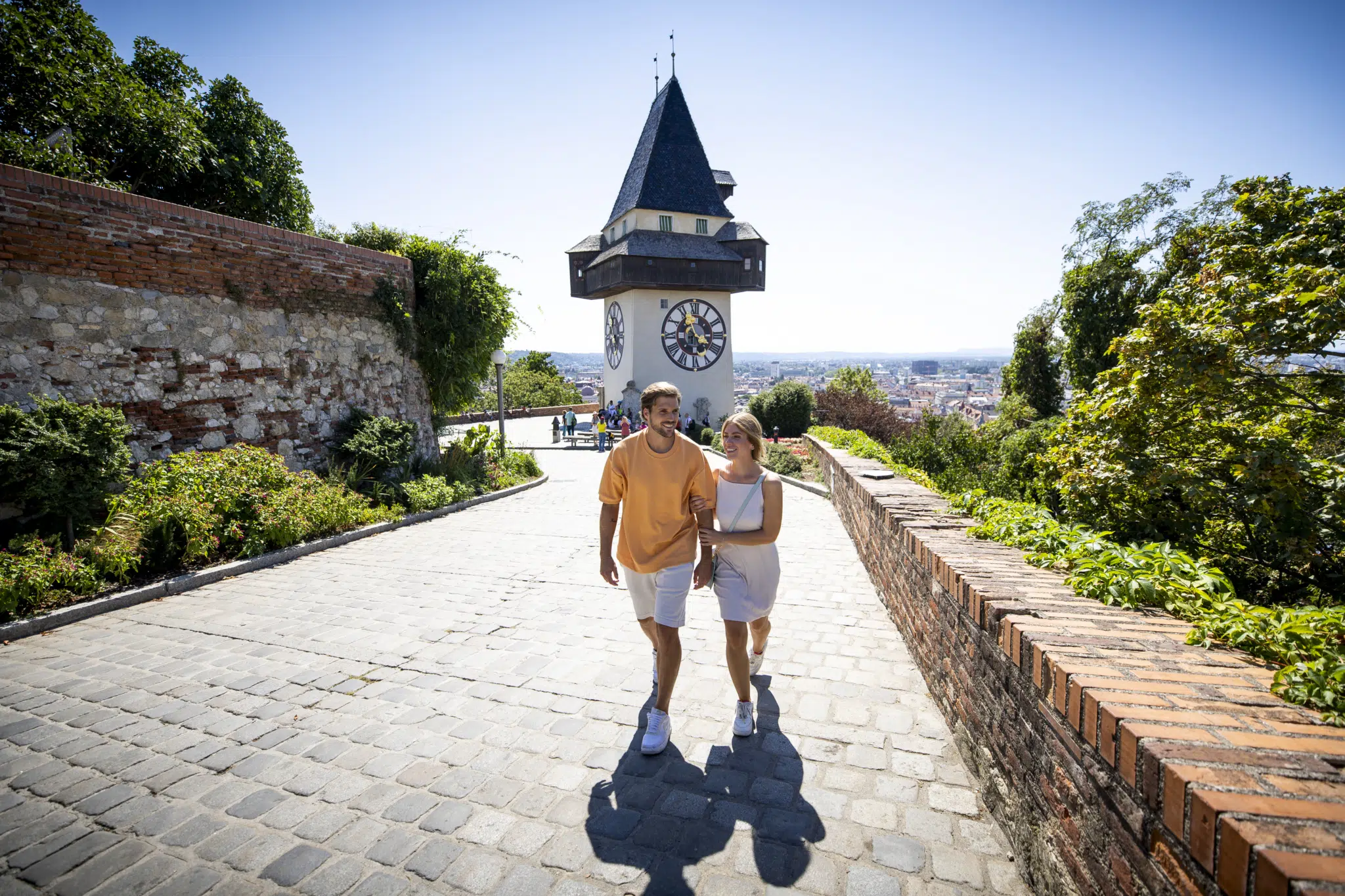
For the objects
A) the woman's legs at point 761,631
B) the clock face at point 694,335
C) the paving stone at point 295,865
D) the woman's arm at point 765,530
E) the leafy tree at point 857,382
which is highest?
the clock face at point 694,335

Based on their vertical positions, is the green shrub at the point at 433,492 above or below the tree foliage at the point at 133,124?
below

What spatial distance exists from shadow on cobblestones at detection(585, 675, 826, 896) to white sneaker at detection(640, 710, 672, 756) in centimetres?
4

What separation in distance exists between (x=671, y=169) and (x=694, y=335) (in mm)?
7948

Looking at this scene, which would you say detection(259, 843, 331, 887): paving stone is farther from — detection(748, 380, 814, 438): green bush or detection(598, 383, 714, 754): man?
detection(748, 380, 814, 438): green bush

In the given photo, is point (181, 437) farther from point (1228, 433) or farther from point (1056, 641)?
point (1228, 433)

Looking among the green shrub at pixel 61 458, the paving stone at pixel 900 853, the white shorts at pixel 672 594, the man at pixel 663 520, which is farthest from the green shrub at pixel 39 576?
the paving stone at pixel 900 853

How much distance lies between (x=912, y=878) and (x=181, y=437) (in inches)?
359

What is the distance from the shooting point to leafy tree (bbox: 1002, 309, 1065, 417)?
2841 centimetres

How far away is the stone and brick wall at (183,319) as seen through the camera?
6586 millimetres

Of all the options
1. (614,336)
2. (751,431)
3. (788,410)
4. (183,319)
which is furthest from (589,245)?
(751,431)

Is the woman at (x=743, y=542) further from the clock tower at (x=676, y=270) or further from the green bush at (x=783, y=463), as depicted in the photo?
the clock tower at (x=676, y=270)

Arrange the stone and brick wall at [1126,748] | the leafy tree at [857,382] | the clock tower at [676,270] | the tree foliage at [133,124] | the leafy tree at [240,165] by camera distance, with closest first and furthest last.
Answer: the stone and brick wall at [1126,748] < the tree foliage at [133,124] < the leafy tree at [240,165] < the clock tower at [676,270] < the leafy tree at [857,382]

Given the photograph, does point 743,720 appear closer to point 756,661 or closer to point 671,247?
point 756,661

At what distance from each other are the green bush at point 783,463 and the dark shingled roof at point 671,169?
17985mm
